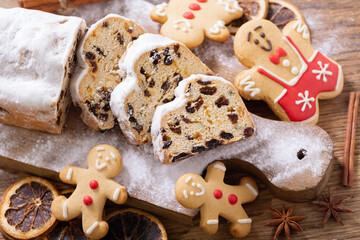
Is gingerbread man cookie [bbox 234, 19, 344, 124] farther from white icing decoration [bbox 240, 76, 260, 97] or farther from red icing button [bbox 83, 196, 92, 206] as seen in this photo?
red icing button [bbox 83, 196, 92, 206]

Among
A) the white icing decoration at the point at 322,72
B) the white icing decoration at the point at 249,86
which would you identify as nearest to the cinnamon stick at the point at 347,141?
the white icing decoration at the point at 322,72

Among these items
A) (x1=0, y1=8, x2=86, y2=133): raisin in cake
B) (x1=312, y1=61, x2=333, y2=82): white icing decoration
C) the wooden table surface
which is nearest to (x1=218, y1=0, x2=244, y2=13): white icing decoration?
the wooden table surface

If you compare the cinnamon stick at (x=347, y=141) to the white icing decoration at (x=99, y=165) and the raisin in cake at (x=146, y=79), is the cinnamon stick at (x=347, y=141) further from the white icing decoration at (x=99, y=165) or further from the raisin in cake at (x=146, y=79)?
the white icing decoration at (x=99, y=165)

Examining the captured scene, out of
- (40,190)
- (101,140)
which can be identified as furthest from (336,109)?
(40,190)

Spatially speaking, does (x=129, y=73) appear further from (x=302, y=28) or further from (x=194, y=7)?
(x=302, y=28)

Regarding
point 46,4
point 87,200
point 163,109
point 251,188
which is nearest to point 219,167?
point 251,188

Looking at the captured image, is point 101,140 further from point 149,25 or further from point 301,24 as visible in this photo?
point 301,24
